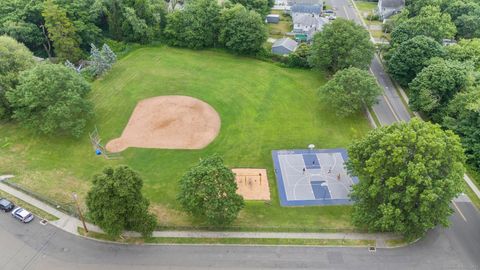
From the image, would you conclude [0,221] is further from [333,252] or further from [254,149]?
[333,252]

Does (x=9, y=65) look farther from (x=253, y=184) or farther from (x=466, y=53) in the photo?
(x=466, y=53)

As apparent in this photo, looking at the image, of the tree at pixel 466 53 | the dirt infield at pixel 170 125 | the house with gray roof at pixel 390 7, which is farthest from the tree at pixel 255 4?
the tree at pixel 466 53

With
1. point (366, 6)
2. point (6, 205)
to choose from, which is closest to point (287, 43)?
point (366, 6)

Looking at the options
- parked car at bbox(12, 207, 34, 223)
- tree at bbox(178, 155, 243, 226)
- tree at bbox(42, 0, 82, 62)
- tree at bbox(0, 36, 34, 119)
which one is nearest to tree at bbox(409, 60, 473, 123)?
tree at bbox(178, 155, 243, 226)

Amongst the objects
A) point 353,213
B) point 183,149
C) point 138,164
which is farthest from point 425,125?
point 138,164

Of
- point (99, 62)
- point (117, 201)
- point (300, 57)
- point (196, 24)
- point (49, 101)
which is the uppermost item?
point (49, 101)

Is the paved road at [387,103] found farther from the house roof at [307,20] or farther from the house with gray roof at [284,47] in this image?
the house with gray roof at [284,47]

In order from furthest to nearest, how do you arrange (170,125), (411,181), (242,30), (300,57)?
(242,30), (300,57), (170,125), (411,181)
